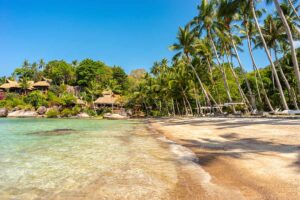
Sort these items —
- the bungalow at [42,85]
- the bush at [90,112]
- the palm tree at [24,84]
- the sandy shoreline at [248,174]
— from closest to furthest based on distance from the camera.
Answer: the sandy shoreline at [248,174] → the bush at [90,112] → the palm tree at [24,84] → the bungalow at [42,85]

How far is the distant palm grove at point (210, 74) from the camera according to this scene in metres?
22.4

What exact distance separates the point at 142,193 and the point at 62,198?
1403 millimetres

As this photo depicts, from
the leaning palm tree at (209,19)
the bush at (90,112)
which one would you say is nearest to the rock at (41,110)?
the bush at (90,112)

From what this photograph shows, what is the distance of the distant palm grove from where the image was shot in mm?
22375

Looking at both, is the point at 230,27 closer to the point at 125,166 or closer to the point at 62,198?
the point at 125,166

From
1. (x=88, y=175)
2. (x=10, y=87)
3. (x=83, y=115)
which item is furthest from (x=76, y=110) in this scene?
(x=88, y=175)

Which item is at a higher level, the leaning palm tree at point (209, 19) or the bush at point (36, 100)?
the leaning palm tree at point (209, 19)

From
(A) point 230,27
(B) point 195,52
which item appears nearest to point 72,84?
(B) point 195,52

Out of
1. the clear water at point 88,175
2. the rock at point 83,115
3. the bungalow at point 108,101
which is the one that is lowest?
the clear water at point 88,175

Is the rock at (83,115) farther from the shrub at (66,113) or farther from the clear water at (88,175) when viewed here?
the clear water at (88,175)

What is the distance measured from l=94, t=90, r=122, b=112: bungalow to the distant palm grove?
1.42 meters

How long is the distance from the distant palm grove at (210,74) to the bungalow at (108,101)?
1.42m

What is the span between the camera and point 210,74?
34844mm

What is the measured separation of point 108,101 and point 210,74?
24204 mm
